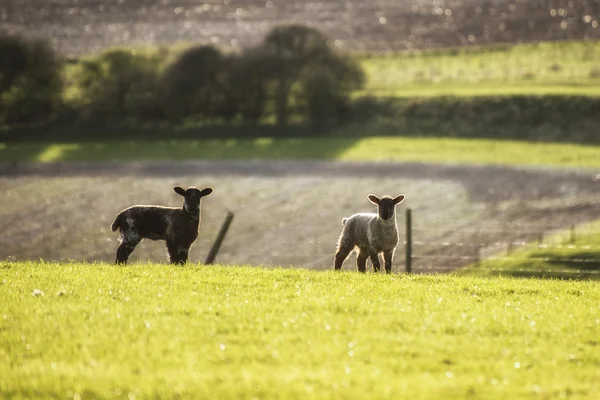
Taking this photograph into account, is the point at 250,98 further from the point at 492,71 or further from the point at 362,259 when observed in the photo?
the point at 362,259

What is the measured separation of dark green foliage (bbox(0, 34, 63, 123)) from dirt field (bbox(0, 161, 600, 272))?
2693 cm

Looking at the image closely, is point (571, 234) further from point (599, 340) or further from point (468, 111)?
point (468, 111)

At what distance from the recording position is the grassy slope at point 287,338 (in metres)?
10.3

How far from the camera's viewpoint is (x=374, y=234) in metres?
20.7

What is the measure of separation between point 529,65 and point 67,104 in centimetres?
5041

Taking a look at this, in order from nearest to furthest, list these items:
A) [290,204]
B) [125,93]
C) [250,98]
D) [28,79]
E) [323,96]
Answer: [290,204]
[323,96]
[250,98]
[125,93]
[28,79]

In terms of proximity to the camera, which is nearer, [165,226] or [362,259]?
[165,226]

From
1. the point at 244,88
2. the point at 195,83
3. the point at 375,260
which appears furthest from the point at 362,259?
the point at 195,83

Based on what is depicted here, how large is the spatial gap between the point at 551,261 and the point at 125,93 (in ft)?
208

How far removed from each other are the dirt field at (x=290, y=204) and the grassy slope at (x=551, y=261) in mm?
865

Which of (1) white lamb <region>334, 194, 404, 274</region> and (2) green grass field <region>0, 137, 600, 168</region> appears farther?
(2) green grass field <region>0, 137, 600, 168</region>

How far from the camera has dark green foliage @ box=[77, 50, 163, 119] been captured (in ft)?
276

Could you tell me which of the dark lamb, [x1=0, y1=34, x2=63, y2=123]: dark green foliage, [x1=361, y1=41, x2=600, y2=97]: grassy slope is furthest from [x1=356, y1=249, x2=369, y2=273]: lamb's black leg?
[x1=0, y1=34, x2=63, y2=123]: dark green foliage

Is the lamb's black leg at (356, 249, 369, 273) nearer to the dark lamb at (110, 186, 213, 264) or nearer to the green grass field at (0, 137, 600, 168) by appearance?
the dark lamb at (110, 186, 213, 264)
